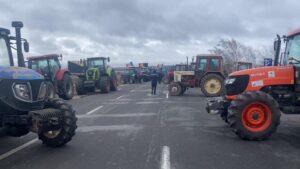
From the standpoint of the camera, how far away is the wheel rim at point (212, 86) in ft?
72.1

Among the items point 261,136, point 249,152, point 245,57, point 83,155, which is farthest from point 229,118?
point 245,57

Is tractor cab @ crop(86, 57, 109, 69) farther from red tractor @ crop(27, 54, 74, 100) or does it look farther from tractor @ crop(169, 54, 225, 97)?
tractor @ crop(169, 54, 225, 97)

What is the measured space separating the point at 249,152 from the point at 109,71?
21.9 m

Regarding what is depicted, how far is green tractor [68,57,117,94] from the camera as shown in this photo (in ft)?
87.7

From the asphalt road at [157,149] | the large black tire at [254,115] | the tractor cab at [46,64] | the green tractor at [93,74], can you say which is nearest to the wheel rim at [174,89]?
the green tractor at [93,74]

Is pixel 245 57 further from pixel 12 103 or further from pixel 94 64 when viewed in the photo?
pixel 12 103

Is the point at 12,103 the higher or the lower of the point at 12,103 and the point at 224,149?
the higher

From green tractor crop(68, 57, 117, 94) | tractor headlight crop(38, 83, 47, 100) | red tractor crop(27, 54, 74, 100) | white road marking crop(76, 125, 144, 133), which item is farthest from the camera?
green tractor crop(68, 57, 117, 94)

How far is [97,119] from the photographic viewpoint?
12680 mm

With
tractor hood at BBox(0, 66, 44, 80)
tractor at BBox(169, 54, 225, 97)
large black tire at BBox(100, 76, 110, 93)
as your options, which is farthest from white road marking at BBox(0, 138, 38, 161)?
large black tire at BBox(100, 76, 110, 93)

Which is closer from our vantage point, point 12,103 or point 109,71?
point 12,103

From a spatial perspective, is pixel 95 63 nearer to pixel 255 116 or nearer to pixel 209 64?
pixel 209 64

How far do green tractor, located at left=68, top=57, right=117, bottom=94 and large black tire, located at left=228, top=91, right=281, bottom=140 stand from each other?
18.7 meters

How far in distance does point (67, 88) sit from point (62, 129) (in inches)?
579
